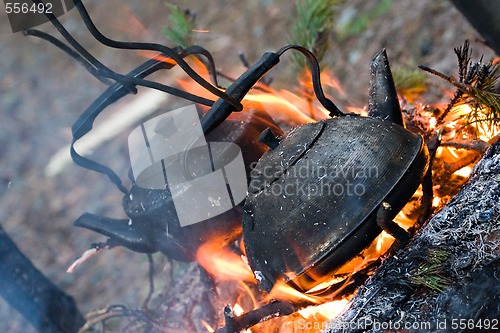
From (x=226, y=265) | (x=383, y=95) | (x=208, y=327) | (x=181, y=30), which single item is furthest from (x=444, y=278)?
(x=181, y=30)

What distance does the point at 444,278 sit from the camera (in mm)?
1246

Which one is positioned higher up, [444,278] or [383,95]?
[383,95]

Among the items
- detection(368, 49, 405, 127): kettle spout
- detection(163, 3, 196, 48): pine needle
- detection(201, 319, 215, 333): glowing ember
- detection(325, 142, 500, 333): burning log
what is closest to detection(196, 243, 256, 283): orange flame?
detection(201, 319, 215, 333): glowing ember

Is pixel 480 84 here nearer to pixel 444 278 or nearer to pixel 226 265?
pixel 444 278

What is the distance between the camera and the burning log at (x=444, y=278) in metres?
1.22

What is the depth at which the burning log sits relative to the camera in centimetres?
122

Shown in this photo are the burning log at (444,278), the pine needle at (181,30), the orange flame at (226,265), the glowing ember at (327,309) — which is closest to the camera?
the burning log at (444,278)

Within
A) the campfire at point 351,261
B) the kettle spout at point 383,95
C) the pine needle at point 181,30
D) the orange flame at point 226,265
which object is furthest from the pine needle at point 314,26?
the orange flame at point 226,265

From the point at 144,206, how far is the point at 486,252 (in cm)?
97

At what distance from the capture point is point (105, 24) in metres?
4.71

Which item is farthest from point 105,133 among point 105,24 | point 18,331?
point 18,331

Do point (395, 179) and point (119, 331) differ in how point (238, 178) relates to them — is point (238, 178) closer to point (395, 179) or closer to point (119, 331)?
point (395, 179)

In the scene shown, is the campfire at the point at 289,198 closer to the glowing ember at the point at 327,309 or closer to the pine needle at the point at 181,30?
the glowing ember at the point at 327,309

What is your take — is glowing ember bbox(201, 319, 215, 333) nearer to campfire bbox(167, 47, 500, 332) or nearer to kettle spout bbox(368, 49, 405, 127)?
campfire bbox(167, 47, 500, 332)
